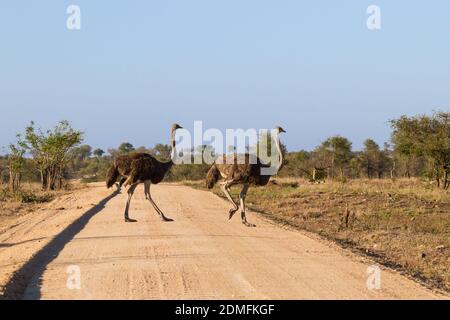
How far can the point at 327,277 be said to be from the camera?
977 centimetres

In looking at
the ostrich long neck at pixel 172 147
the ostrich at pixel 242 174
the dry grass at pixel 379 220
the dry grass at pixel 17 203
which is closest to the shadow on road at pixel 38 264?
the ostrich long neck at pixel 172 147

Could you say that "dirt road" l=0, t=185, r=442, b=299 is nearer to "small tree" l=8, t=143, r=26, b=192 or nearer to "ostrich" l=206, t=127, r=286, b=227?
"ostrich" l=206, t=127, r=286, b=227

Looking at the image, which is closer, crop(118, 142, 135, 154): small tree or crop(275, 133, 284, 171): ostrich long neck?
crop(275, 133, 284, 171): ostrich long neck

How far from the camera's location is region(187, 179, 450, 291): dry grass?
532 inches

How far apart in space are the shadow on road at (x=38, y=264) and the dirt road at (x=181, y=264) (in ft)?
0.05

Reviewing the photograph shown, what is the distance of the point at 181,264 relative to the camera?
10.6 m

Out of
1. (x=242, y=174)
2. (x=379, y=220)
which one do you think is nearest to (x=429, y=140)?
(x=379, y=220)

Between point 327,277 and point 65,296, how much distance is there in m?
3.54

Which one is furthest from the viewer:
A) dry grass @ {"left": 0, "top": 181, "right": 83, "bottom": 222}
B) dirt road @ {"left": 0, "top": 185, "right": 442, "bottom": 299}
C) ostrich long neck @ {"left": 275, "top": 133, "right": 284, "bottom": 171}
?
dry grass @ {"left": 0, "top": 181, "right": 83, "bottom": 222}

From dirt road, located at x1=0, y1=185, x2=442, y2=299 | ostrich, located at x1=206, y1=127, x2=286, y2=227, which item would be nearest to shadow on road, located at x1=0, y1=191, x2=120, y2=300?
dirt road, located at x1=0, y1=185, x2=442, y2=299

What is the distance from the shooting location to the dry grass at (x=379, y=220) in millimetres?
13523

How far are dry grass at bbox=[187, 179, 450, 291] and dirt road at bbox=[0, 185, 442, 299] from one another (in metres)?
1.39

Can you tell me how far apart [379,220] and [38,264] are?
12.3 metres

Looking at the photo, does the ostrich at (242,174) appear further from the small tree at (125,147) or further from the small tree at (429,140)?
the small tree at (125,147)
